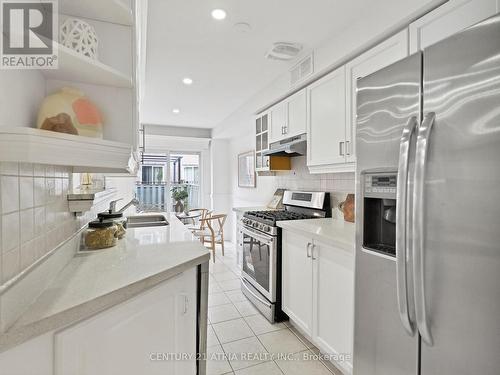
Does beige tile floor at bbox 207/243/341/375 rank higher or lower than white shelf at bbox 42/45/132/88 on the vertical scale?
lower

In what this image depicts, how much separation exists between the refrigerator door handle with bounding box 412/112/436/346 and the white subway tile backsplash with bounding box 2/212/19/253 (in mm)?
1360

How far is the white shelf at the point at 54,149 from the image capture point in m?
0.70

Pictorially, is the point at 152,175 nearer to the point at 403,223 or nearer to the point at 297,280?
the point at 297,280

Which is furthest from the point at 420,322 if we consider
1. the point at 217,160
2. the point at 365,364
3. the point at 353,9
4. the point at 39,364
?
the point at 217,160

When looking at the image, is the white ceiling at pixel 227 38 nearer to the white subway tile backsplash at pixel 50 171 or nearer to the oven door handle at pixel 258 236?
the white subway tile backsplash at pixel 50 171

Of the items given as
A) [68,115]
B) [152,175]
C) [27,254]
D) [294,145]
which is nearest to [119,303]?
[27,254]

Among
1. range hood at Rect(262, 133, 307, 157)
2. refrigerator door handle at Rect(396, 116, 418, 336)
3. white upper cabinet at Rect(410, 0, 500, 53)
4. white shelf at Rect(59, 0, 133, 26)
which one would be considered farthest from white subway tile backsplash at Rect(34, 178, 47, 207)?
range hood at Rect(262, 133, 307, 157)

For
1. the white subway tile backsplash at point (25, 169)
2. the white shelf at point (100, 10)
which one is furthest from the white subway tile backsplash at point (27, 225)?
the white shelf at point (100, 10)

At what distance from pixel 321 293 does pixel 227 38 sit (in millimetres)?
2147

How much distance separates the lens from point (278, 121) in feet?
10.1

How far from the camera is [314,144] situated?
8.09 feet

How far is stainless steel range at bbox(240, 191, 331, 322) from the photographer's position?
2.52 metres

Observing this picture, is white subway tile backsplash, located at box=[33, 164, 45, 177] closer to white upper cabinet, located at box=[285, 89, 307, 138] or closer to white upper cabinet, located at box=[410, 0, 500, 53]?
white upper cabinet, located at box=[410, 0, 500, 53]

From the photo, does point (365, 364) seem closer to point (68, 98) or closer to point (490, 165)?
point (490, 165)
